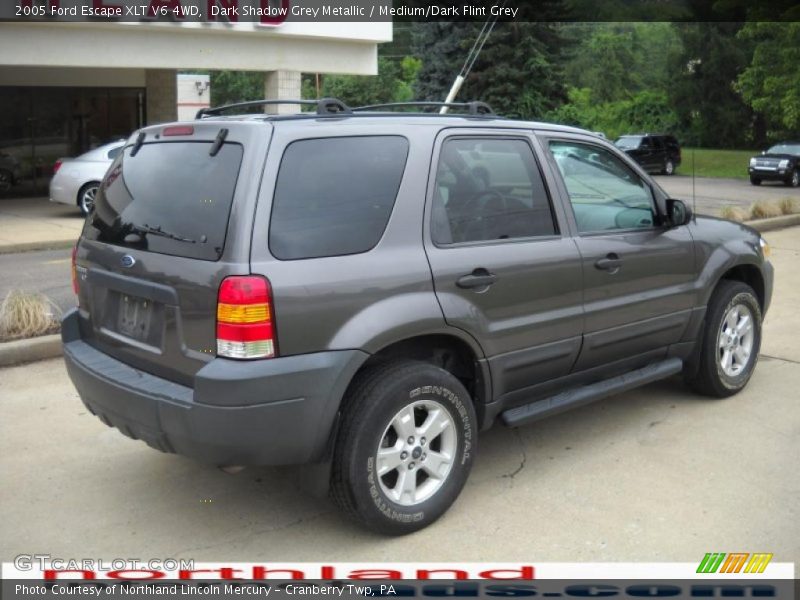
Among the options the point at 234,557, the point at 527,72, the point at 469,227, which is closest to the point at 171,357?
the point at 234,557

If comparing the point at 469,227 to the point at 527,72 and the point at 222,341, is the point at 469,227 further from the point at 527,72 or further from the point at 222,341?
the point at 527,72

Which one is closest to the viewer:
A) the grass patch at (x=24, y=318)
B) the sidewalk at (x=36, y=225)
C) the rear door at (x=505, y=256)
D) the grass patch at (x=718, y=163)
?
the rear door at (x=505, y=256)

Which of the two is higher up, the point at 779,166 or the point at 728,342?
the point at 779,166

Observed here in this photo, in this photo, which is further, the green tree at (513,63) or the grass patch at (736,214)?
the green tree at (513,63)

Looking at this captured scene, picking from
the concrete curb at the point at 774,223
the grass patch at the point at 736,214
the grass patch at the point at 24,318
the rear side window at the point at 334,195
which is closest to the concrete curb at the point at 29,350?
the grass patch at the point at 24,318

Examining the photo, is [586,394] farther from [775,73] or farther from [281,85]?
[775,73]

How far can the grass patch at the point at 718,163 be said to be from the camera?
1473 inches

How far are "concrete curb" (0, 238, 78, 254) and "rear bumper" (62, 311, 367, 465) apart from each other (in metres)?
10.0

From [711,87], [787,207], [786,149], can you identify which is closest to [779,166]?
[786,149]

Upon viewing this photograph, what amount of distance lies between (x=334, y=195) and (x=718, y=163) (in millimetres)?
41905

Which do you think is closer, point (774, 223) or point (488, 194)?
point (488, 194)

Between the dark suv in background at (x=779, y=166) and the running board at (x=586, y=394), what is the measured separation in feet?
89.7

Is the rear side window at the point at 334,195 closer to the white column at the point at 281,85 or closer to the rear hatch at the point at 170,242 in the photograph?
the rear hatch at the point at 170,242

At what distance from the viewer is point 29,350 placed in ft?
22.6
